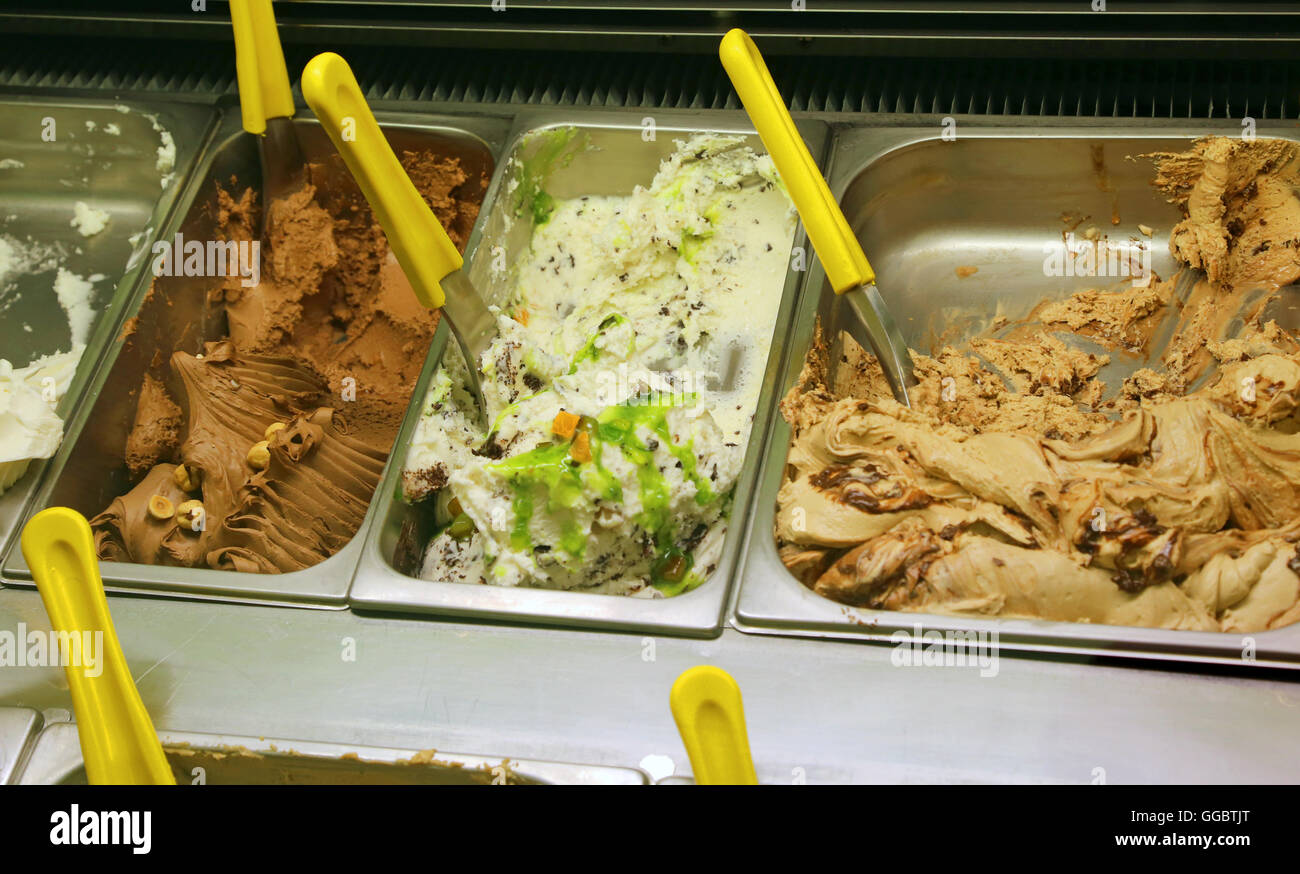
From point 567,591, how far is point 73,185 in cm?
151

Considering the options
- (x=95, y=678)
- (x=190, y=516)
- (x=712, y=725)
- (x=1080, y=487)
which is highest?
(x=190, y=516)

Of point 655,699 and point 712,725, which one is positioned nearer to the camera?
point 712,725

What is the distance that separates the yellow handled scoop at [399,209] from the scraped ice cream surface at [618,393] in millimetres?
49

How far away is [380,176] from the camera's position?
1.37m

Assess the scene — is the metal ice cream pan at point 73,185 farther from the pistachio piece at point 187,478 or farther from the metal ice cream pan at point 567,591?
the metal ice cream pan at point 567,591

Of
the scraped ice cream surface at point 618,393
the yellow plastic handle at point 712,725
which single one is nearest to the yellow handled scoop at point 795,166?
the scraped ice cream surface at point 618,393

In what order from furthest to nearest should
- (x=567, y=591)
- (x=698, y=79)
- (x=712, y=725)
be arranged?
(x=698, y=79)
(x=567, y=591)
(x=712, y=725)

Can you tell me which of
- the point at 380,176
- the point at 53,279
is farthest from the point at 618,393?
the point at 53,279

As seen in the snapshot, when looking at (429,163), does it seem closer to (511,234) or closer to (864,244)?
(511,234)

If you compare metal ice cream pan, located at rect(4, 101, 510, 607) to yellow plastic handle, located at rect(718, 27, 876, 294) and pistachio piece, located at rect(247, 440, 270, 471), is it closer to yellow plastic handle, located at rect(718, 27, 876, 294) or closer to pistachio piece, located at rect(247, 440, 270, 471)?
pistachio piece, located at rect(247, 440, 270, 471)

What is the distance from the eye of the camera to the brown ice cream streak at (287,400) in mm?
1506

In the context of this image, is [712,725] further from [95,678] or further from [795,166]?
[795,166]

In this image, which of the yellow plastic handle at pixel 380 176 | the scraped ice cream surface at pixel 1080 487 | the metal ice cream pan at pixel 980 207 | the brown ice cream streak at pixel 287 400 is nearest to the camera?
the scraped ice cream surface at pixel 1080 487
